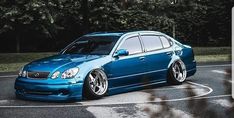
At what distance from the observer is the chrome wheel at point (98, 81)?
9.48 meters

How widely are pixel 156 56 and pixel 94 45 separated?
1.52 m

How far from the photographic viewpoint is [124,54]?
1027cm

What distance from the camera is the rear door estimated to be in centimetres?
1096

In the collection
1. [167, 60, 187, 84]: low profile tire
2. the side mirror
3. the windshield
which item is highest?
the windshield

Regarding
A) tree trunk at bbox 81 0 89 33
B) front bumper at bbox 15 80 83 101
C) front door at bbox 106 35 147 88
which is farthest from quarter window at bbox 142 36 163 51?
tree trunk at bbox 81 0 89 33

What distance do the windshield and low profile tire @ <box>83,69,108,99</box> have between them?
0.75m

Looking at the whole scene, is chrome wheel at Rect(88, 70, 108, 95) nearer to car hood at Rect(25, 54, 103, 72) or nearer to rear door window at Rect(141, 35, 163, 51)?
car hood at Rect(25, 54, 103, 72)

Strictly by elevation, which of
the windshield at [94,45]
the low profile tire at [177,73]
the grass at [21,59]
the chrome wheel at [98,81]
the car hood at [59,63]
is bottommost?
the grass at [21,59]

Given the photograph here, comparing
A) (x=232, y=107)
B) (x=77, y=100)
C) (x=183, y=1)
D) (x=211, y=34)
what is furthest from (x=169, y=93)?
(x=211, y=34)

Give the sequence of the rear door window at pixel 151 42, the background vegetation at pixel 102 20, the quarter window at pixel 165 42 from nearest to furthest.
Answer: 1. the rear door window at pixel 151 42
2. the quarter window at pixel 165 42
3. the background vegetation at pixel 102 20

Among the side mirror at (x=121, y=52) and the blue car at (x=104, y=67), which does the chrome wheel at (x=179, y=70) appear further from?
the side mirror at (x=121, y=52)

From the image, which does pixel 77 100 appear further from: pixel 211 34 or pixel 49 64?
pixel 211 34

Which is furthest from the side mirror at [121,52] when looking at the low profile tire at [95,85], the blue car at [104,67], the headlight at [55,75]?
the headlight at [55,75]

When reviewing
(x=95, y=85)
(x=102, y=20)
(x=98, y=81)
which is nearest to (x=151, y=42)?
(x=98, y=81)
